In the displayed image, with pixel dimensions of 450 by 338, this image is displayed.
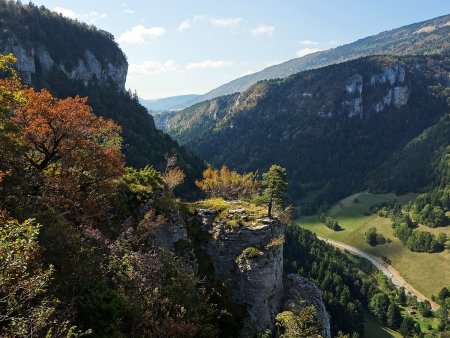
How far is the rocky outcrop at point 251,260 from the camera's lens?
49875 millimetres

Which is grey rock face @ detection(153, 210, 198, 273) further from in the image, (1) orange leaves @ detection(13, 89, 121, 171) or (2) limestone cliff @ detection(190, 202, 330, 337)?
(1) orange leaves @ detection(13, 89, 121, 171)

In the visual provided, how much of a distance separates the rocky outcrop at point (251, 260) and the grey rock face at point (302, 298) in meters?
2.73

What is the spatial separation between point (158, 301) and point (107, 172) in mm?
15330

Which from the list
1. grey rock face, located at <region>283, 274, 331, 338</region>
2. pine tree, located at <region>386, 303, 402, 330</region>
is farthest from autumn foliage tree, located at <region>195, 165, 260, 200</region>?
pine tree, located at <region>386, 303, 402, 330</region>

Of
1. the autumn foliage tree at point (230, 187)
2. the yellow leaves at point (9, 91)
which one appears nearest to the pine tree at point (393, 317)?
the autumn foliage tree at point (230, 187)

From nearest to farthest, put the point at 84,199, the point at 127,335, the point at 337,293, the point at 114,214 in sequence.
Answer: the point at 127,335 < the point at 84,199 < the point at 114,214 < the point at 337,293

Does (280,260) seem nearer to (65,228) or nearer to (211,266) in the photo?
(211,266)

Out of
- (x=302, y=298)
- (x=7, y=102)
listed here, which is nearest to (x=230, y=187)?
(x=302, y=298)

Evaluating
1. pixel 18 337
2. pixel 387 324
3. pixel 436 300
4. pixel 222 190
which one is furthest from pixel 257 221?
pixel 436 300

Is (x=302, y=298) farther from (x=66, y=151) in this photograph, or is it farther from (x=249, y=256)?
(x=66, y=151)

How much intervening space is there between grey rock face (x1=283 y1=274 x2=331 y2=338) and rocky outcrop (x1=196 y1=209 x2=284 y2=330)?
273cm

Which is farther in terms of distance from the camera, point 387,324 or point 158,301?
point 387,324

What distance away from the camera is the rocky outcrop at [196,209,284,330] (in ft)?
164

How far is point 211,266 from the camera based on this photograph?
52.1m
